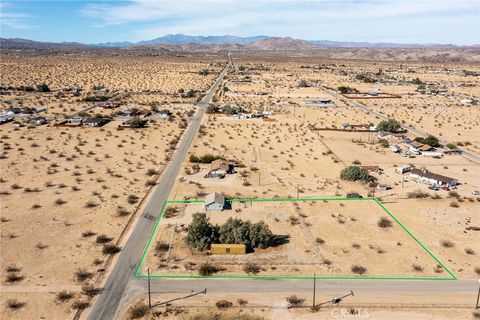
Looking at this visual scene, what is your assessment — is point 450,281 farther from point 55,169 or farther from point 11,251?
point 55,169

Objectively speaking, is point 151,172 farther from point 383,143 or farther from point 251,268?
point 383,143

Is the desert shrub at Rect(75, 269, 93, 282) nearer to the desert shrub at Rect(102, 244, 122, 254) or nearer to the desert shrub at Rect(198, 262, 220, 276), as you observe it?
the desert shrub at Rect(102, 244, 122, 254)

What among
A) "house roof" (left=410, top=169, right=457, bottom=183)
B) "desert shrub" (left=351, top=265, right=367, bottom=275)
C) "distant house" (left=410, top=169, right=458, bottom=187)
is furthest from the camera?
"house roof" (left=410, top=169, right=457, bottom=183)

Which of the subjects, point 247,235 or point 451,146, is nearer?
point 247,235

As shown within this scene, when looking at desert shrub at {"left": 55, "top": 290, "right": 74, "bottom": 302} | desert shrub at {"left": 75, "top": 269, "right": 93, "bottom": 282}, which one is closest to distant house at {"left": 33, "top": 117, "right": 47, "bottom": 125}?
desert shrub at {"left": 75, "top": 269, "right": 93, "bottom": 282}

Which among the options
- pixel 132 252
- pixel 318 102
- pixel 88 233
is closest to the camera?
pixel 132 252

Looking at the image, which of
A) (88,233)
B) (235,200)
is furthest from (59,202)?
(235,200)
